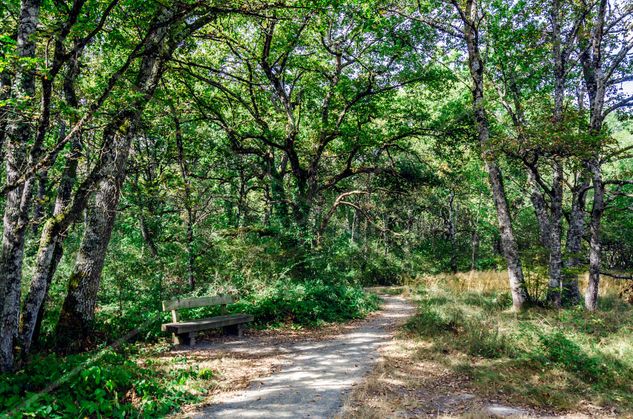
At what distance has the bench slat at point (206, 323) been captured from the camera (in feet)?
25.4

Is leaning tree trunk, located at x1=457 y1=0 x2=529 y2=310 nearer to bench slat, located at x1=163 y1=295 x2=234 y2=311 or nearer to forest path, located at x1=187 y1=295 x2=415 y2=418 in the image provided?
forest path, located at x1=187 y1=295 x2=415 y2=418

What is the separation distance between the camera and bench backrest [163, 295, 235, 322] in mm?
8048

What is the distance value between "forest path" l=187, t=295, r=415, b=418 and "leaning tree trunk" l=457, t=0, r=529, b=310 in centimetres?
370

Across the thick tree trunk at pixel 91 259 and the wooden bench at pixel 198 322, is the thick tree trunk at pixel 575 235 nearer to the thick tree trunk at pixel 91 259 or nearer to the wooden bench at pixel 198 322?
the wooden bench at pixel 198 322

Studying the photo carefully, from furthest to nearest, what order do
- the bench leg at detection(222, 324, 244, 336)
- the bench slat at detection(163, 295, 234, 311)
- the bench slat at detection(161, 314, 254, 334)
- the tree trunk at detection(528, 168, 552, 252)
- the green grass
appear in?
1. the tree trunk at detection(528, 168, 552, 252)
2. the bench leg at detection(222, 324, 244, 336)
3. the bench slat at detection(163, 295, 234, 311)
4. the bench slat at detection(161, 314, 254, 334)
5. the green grass

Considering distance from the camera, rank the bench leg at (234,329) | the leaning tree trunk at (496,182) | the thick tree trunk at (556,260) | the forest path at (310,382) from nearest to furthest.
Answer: the forest path at (310,382)
the bench leg at (234,329)
the thick tree trunk at (556,260)
the leaning tree trunk at (496,182)

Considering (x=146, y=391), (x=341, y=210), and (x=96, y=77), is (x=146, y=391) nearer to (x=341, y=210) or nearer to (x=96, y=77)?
(x=96, y=77)

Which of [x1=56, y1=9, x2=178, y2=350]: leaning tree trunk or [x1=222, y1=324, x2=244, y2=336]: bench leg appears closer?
[x1=56, y1=9, x2=178, y2=350]: leaning tree trunk

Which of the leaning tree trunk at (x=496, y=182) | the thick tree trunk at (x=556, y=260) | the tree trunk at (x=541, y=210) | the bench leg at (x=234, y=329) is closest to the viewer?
the bench leg at (x=234, y=329)

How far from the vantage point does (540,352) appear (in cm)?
637

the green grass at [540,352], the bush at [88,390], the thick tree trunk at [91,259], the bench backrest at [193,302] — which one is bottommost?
the green grass at [540,352]

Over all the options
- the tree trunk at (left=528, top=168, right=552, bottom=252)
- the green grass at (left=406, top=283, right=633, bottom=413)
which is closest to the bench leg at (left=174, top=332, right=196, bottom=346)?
the green grass at (left=406, top=283, right=633, bottom=413)

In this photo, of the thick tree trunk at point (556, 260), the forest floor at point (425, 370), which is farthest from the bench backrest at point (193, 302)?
the thick tree trunk at point (556, 260)

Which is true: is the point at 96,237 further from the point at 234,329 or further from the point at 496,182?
the point at 496,182
